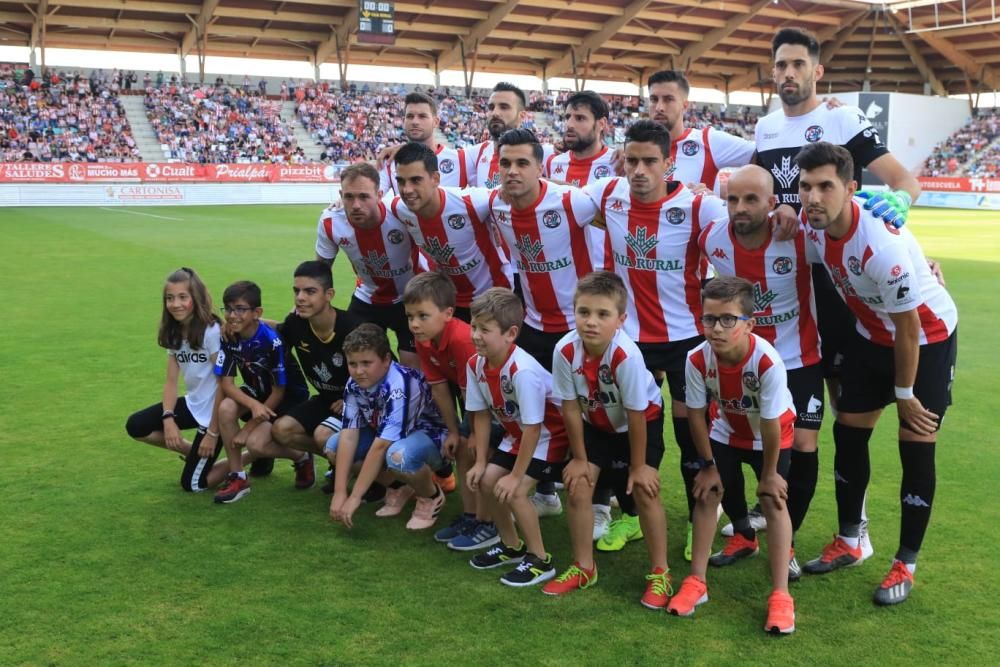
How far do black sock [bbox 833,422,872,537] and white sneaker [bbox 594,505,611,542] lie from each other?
3.77 ft

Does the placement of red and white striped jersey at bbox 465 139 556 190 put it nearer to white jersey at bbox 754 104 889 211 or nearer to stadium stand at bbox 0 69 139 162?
white jersey at bbox 754 104 889 211

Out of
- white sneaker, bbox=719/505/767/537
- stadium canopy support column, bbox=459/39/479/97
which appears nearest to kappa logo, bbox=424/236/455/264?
white sneaker, bbox=719/505/767/537

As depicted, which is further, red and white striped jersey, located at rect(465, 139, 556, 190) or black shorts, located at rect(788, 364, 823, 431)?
red and white striped jersey, located at rect(465, 139, 556, 190)

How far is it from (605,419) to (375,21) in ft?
121

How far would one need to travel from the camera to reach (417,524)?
4590mm

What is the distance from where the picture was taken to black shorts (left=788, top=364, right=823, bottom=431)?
12.7ft

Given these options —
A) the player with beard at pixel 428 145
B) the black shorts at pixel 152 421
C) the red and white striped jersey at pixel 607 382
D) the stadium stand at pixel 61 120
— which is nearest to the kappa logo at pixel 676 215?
the red and white striped jersey at pixel 607 382

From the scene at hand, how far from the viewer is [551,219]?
4.62 meters

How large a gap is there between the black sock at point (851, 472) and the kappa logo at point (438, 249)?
91.1 inches

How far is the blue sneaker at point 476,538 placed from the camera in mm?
4328

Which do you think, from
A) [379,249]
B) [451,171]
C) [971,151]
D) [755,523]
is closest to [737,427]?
[755,523]

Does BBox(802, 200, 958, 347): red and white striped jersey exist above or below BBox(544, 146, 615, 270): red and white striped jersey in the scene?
below

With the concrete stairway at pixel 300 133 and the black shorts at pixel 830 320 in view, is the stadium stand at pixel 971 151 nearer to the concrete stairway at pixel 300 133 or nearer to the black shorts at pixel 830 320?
the concrete stairway at pixel 300 133

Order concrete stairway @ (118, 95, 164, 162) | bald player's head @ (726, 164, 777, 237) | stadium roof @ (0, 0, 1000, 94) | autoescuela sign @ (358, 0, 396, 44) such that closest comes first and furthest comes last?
1. bald player's head @ (726, 164, 777, 237)
2. concrete stairway @ (118, 95, 164, 162)
3. autoescuela sign @ (358, 0, 396, 44)
4. stadium roof @ (0, 0, 1000, 94)
